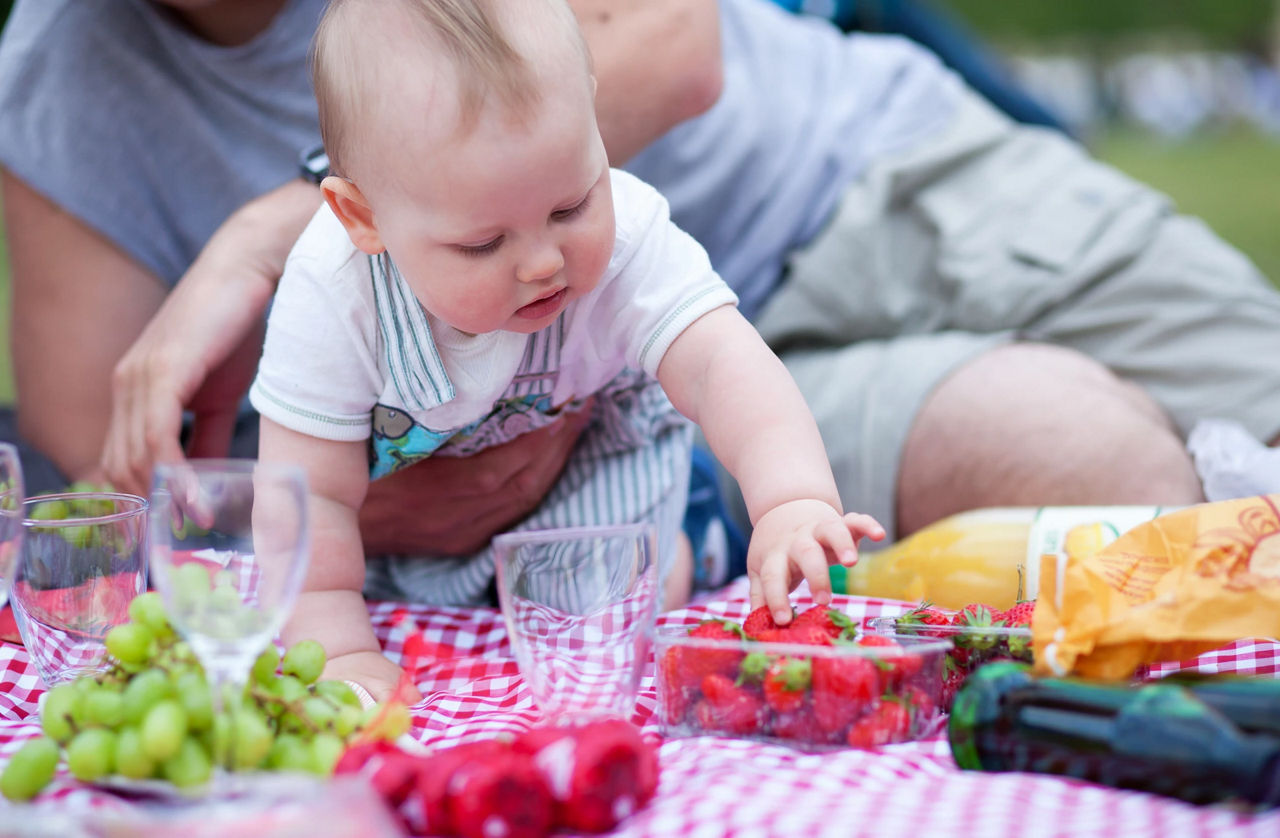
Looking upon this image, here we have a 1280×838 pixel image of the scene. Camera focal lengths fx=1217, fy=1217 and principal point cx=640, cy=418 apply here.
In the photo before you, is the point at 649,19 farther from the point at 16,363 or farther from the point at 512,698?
the point at 16,363

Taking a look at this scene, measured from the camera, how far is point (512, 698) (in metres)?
1.08

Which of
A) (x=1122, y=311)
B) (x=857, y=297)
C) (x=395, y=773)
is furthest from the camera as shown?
(x=857, y=297)

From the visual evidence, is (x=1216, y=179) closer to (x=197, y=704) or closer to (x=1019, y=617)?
(x=1019, y=617)

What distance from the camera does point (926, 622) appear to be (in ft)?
3.30

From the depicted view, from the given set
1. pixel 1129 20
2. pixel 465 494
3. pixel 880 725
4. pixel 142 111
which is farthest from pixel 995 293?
pixel 1129 20

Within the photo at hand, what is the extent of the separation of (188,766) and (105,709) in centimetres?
9

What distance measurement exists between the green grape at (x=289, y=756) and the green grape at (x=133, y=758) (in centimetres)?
7

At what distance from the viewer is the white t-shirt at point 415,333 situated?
115cm

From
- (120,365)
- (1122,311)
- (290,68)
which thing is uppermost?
(290,68)

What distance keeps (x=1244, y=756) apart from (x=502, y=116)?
2.22 ft

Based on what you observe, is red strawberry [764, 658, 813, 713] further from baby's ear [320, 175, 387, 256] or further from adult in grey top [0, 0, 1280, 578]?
adult in grey top [0, 0, 1280, 578]

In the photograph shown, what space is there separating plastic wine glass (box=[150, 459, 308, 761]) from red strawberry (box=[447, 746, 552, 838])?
159 millimetres

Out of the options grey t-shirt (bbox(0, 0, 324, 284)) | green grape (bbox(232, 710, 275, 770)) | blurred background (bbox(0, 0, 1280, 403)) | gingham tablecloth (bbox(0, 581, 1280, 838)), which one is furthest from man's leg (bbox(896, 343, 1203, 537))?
blurred background (bbox(0, 0, 1280, 403))

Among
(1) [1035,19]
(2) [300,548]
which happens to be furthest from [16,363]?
(1) [1035,19]
